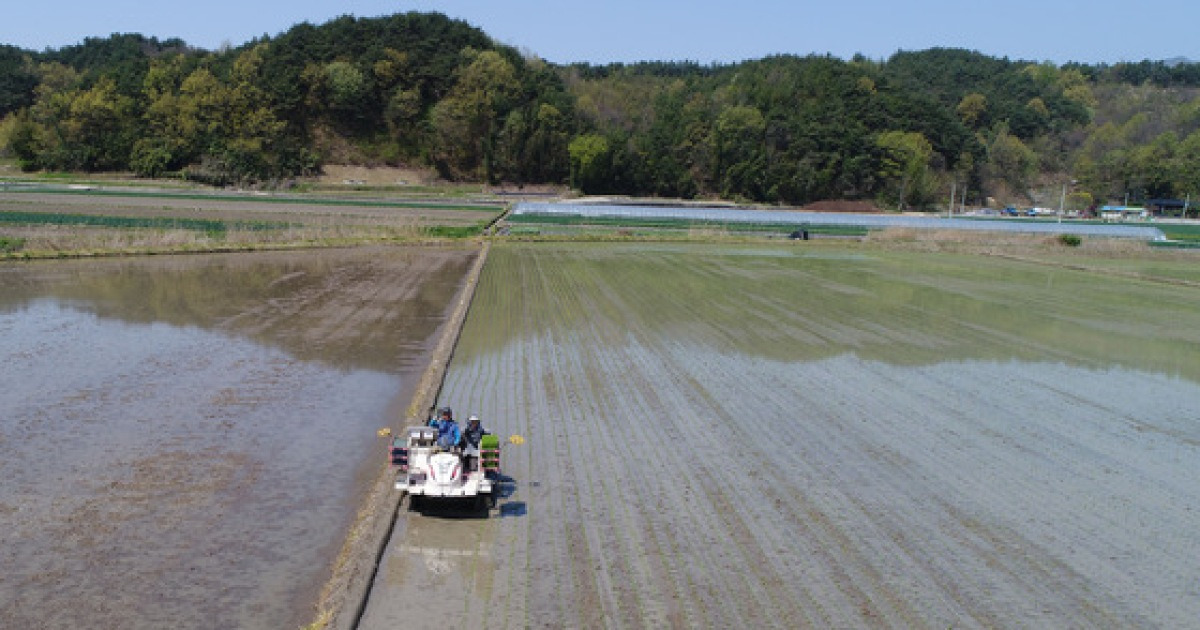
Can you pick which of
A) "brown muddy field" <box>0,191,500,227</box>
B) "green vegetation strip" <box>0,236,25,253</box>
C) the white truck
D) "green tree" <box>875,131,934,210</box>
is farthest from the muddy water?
"green tree" <box>875,131,934,210</box>

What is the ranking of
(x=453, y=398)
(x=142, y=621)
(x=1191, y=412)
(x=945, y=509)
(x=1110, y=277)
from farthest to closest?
1. (x=1110, y=277)
2. (x=1191, y=412)
3. (x=453, y=398)
4. (x=945, y=509)
5. (x=142, y=621)

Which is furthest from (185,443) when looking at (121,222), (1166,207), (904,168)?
(1166,207)

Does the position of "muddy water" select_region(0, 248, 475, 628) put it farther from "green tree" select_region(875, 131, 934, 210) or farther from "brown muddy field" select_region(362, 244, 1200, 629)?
"green tree" select_region(875, 131, 934, 210)

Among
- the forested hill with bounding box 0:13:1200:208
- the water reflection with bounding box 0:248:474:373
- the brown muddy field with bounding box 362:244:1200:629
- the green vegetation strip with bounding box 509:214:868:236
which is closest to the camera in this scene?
the brown muddy field with bounding box 362:244:1200:629

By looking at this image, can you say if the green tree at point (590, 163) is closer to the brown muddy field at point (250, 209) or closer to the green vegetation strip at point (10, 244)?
the brown muddy field at point (250, 209)

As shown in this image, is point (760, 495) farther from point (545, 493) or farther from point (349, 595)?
point (349, 595)

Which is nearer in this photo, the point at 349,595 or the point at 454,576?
the point at 349,595

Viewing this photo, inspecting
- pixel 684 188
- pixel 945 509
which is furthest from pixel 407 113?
pixel 945 509
